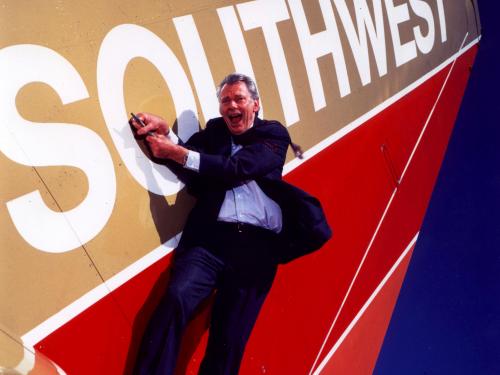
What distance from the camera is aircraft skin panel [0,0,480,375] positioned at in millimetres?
1897

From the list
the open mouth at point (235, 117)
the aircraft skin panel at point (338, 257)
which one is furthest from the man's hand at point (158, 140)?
the aircraft skin panel at point (338, 257)

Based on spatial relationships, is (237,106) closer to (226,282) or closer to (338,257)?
(226,282)

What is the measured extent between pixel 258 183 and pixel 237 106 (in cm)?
23

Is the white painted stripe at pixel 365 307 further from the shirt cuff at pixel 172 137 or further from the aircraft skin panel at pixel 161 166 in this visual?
the shirt cuff at pixel 172 137

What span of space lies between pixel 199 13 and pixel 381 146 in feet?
4.40

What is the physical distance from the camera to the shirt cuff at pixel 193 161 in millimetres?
2156

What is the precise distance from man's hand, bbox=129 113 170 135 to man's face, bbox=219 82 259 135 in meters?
0.18

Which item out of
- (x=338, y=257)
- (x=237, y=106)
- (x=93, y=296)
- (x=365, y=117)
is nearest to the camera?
(x=93, y=296)

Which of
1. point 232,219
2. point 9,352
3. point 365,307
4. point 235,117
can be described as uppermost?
point 235,117

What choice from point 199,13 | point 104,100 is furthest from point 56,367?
point 199,13

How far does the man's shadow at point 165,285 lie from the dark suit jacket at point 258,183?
0.04 m

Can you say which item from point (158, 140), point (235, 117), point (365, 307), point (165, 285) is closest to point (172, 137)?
point (158, 140)

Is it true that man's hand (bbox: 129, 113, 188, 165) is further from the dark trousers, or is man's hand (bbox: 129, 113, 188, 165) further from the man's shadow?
the dark trousers

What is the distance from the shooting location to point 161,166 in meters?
2.29
